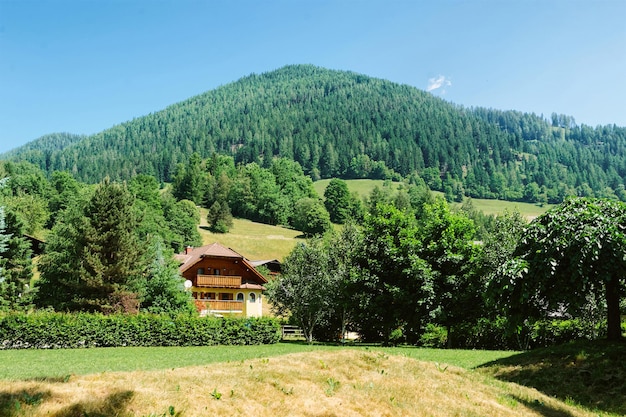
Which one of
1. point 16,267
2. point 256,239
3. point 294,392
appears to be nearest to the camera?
point 294,392

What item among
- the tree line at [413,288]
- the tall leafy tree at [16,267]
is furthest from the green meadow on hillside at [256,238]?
the tree line at [413,288]

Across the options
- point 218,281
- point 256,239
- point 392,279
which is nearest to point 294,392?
point 392,279

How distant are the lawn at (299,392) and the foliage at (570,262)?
2.70 meters

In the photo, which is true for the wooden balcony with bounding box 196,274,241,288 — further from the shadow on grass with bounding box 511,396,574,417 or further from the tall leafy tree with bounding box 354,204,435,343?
the shadow on grass with bounding box 511,396,574,417

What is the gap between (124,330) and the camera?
86.9ft

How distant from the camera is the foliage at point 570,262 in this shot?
44.6ft

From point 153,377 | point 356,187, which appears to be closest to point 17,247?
point 153,377

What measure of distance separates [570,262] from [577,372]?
3.16 m

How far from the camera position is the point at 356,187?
585 ft

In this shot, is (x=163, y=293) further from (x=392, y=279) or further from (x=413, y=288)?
(x=413, y=288)

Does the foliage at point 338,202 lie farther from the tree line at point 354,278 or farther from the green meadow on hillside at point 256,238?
the tree line at point 354,278

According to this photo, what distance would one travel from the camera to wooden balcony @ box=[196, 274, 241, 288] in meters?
Answer: 52.1

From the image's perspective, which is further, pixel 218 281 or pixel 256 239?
pixel 256 239

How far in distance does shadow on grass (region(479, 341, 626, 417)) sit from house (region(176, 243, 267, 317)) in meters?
39.7
